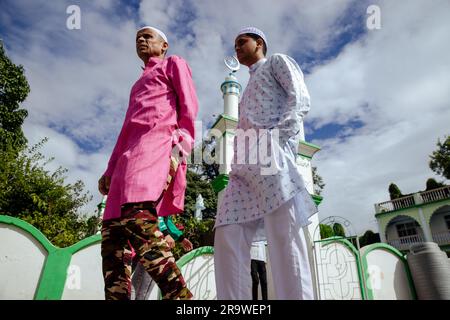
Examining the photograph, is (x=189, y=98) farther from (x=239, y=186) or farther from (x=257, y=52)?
(x=257, y=52)

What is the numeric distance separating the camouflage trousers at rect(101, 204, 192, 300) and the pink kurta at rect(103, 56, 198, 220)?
0.07 m

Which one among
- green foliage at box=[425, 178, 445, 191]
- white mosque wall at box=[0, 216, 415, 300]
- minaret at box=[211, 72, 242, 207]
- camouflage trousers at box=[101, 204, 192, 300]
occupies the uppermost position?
green foliage at box=[425, 178, 445, 191]

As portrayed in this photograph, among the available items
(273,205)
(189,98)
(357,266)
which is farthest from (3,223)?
(357,266)

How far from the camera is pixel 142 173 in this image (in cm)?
138

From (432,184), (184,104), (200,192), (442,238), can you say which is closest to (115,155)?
(184,104)

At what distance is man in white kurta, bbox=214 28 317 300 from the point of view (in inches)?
55.1

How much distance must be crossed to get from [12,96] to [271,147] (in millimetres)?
13053

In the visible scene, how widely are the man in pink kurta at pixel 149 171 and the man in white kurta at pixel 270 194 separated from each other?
36 centimetres

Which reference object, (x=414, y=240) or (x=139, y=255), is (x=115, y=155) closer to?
(x=139, y=255)

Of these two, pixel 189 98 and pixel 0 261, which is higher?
pixel 189 98

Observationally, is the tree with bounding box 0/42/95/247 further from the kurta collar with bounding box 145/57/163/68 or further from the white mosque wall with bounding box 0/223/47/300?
the kurta collar with bounding box 145/57/163/68

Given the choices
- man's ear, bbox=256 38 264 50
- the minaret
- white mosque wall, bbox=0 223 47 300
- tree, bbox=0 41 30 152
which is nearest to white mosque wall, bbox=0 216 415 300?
white mosque wall, bbox=0 223 47 300

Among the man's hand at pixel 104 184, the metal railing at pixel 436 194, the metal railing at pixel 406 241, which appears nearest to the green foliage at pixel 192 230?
the man's hand at pixel 104 184

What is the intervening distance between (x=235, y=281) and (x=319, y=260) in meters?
3.50
